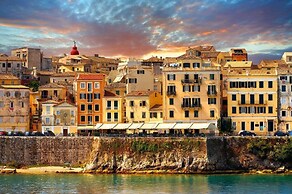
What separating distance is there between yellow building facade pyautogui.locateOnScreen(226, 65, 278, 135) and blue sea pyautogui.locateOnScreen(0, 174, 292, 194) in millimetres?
12912

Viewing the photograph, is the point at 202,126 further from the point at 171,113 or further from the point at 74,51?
the point at 74,51

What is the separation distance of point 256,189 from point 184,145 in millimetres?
14576

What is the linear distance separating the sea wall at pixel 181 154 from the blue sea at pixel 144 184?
2.34 m

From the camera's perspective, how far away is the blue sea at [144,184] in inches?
2603

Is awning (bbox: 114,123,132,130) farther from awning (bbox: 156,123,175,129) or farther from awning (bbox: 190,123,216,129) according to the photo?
awning (bbox: 190,123,216,129)

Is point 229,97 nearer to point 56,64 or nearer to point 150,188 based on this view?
point 150,188

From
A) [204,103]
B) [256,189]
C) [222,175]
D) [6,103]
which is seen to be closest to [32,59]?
[6,103]

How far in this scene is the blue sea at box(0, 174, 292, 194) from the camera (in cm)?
6612

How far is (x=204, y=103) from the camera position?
87438 mm

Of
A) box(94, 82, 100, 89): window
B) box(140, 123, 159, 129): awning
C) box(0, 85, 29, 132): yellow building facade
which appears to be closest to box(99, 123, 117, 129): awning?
box(140, 123, 159, 129): awning

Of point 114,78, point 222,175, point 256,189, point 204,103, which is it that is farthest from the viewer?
point 114,78

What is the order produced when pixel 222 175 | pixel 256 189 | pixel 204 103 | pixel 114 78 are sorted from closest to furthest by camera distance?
pixel 256 189, pixel 222 175, pixel 204 103, pixel 114 78

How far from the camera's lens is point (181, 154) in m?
78.3

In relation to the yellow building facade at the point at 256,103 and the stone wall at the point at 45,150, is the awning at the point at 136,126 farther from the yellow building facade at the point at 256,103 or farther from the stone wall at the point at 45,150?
the yellow building facade at the point at 256,103
